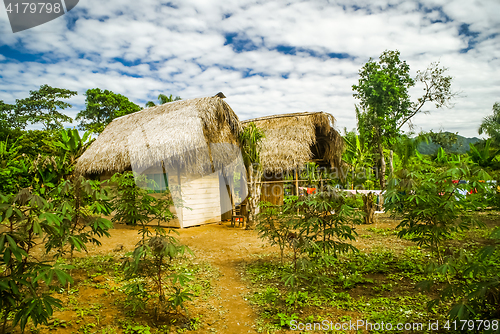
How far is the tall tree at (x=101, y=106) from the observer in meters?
19.9

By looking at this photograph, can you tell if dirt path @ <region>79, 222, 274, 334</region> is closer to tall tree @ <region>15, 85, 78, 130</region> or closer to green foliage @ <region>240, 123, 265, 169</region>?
green foliage @ <region>240, 123, 265, 169</region>

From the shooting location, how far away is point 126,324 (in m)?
2.55

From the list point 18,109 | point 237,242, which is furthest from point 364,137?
point 18,109

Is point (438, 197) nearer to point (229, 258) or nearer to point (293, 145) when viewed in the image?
point (229, 258)

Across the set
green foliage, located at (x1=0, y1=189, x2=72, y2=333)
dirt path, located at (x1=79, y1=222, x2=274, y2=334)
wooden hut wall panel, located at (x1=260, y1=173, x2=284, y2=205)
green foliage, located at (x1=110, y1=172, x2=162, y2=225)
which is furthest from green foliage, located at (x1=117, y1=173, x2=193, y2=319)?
wooden hut wall panel, located at (x1=260, y1=173, x2=284, y2=205)

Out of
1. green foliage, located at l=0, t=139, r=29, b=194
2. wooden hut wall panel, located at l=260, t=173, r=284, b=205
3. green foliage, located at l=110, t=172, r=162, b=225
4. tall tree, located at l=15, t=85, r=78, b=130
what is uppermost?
tall tree, located at l=15, t=85, r=78, b=130

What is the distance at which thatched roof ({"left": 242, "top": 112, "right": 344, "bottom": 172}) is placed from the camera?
9.73 m

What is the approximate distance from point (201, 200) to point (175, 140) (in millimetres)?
2029

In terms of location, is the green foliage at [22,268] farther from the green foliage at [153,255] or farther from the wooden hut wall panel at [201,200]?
the wooden hut wall panel at [201,200]

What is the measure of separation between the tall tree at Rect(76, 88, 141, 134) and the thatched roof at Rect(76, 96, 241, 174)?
39.5 ft

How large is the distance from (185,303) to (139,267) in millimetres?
880

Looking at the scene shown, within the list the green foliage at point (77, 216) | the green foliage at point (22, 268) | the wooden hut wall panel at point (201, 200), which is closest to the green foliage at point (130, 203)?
the green foliage at point (77, 216)

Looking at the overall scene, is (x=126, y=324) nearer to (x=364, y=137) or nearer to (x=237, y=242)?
(x=237, y=242)

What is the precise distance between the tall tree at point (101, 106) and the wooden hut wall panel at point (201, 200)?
14.0m
